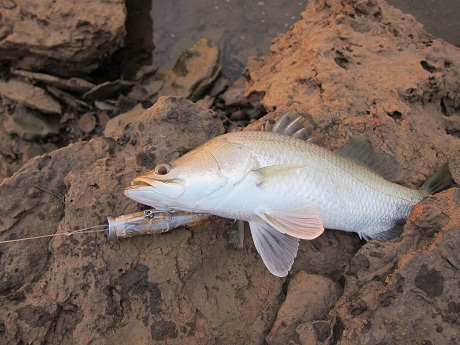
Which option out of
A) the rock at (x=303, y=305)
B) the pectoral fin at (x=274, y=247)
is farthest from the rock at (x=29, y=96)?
the rock at (x=303, y=305)

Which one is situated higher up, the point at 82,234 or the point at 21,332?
the point at 82,234

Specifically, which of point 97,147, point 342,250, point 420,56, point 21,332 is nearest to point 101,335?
point 21,332

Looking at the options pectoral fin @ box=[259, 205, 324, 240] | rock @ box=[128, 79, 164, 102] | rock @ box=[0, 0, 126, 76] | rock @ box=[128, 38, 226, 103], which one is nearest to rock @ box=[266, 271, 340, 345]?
pectoral fin @ box=[259, 205, 324, 240]

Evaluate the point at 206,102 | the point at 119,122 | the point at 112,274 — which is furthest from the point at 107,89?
the point at 112,274

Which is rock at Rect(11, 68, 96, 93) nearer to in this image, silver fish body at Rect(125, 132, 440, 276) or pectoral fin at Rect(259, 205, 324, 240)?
silver fish body at Rect(125, 132, 440, 276)

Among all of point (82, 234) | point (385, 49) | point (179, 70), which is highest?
point (385, 49)

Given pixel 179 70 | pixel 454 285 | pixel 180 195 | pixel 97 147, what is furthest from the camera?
pixel 179 70

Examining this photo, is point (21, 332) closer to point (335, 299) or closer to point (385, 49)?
point (335, 299)

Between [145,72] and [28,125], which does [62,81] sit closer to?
[28,125]
